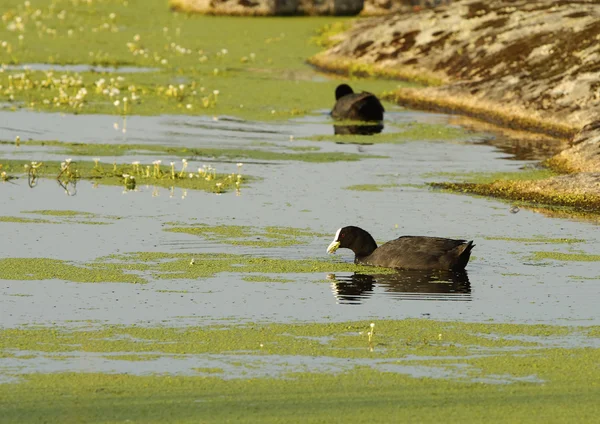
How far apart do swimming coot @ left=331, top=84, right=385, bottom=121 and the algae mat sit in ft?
46.8

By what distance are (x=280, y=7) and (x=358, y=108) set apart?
19905 millimetres

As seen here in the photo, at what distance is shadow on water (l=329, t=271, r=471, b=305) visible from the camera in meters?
11.9

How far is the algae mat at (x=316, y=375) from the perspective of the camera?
8.46 m

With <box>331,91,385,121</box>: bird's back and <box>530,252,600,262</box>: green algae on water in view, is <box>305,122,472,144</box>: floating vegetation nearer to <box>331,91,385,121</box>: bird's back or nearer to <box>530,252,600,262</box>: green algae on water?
<box>331,91,385,121</box>: bird's back

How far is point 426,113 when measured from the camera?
26875 millimetres

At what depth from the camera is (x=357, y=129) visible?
79.8 feet

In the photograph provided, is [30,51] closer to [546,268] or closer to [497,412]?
[546,268]

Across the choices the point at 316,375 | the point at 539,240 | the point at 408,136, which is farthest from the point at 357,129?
the point at 316,375

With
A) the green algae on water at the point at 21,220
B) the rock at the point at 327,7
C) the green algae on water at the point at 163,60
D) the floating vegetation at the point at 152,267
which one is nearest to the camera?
the floating vegetation at the point at 152,267

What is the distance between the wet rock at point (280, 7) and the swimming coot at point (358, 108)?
18.9 m

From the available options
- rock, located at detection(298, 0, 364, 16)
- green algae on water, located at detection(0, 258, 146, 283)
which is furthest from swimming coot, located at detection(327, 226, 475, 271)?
rock, located at detection(298, 0, 364, 16)

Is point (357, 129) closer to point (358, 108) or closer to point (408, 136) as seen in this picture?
point (358, 108)

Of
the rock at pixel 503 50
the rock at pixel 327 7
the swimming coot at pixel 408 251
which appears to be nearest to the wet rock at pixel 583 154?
the rock at pixel 503 50

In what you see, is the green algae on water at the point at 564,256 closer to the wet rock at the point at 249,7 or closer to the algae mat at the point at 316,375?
the algae mat at the point at 316,375
